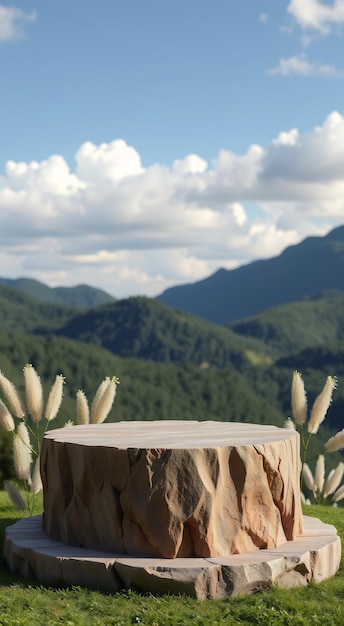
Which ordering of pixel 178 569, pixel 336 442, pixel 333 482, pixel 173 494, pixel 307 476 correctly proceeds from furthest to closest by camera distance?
pixel 307 476, pixel 333 482, pixel 336 442, pixel 173 494, pixel 178 569

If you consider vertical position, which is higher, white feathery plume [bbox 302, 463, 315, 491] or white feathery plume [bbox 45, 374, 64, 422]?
white feathery plume [bbox 45, 374, 64, 422]

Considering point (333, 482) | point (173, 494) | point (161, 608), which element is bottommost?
point (333, 482)

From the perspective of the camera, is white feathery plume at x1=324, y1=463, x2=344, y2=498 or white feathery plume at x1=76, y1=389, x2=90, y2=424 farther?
white feathery plume at x1=324, y1=463, x2=344, y2=498

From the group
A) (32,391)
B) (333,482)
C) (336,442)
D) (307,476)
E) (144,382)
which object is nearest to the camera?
(336,442)

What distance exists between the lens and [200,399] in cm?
14175

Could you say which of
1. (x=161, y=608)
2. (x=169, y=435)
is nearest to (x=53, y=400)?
(x=169, y=435)

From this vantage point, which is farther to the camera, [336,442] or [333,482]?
[333,482]

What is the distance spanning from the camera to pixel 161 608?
661cm

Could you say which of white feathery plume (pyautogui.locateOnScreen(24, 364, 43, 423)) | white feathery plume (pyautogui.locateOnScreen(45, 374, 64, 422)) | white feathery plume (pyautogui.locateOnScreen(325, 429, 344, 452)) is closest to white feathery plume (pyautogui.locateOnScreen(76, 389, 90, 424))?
white feathery plume (pyautogui.locateOnScreen(45, 374, 64, 422))

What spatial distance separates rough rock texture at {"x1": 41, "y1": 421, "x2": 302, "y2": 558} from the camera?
23.7ft

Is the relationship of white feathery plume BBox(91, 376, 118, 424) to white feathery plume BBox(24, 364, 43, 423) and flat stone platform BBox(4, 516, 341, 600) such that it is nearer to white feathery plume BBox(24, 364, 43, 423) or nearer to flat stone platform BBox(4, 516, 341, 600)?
white feathery plume BBox(24, 364, 43, 423)

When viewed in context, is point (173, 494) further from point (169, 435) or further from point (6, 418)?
point (6, 418)

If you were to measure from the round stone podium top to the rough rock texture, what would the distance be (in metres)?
0.02

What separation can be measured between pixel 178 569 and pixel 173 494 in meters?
0.70
